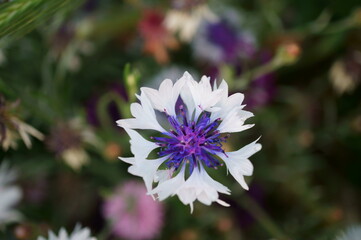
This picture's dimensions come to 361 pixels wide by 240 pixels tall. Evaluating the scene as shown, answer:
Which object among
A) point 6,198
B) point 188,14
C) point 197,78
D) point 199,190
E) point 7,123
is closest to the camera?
point 199,190

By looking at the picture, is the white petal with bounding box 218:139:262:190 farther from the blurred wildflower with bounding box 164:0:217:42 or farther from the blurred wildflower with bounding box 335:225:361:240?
the blurred wildflower with bounding box 164:0:217:42

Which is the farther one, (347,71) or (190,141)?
(347,71)

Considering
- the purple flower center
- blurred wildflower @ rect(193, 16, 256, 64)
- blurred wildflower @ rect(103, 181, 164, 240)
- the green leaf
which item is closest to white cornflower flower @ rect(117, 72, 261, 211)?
the purple flower center

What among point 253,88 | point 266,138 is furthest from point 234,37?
point 266,138

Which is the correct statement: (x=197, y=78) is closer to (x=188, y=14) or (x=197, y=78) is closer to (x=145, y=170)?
(x=188, y=14)

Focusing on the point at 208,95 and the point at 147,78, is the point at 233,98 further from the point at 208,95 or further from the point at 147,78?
the point at 147,78

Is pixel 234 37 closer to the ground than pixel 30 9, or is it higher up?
closer to the ground

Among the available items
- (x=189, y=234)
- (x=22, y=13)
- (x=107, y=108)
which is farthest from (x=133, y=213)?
(x=22, y=13)
